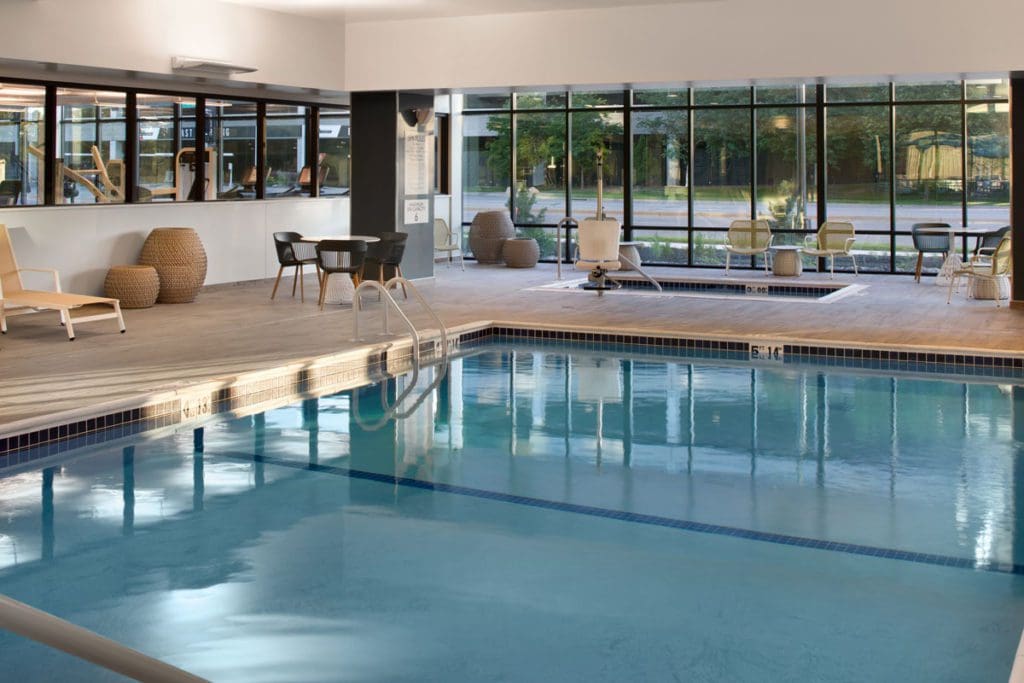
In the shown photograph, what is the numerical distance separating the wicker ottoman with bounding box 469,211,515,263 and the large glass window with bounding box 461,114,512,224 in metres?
0.94

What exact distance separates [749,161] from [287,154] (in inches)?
264

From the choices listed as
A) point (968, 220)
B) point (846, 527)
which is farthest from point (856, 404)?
point (968, 220)

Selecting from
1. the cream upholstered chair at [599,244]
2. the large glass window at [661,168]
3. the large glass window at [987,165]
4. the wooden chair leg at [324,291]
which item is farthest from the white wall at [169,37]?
the large glass window at [987,165]

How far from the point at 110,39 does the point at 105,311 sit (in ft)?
9.76

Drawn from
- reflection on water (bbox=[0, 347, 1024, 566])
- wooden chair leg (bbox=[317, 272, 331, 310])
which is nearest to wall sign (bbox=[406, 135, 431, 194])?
wooden chair leg (bbox=[317, 272, 331, 310])

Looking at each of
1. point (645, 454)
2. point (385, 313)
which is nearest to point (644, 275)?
point (385, 313)

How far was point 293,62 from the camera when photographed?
45.2ft

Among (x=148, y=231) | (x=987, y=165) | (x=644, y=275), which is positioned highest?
(x=987, y=165)

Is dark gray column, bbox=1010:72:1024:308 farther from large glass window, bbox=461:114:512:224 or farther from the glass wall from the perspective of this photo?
large glass window, bbox=461:114:512:224

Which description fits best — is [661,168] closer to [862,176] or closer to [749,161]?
[749,161]

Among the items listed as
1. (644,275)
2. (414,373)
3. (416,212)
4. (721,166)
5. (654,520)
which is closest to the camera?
(654,520)

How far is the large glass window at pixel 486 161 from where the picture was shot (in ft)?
62.8

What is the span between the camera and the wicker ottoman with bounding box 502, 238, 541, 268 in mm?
17391

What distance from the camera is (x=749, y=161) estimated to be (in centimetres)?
1770
